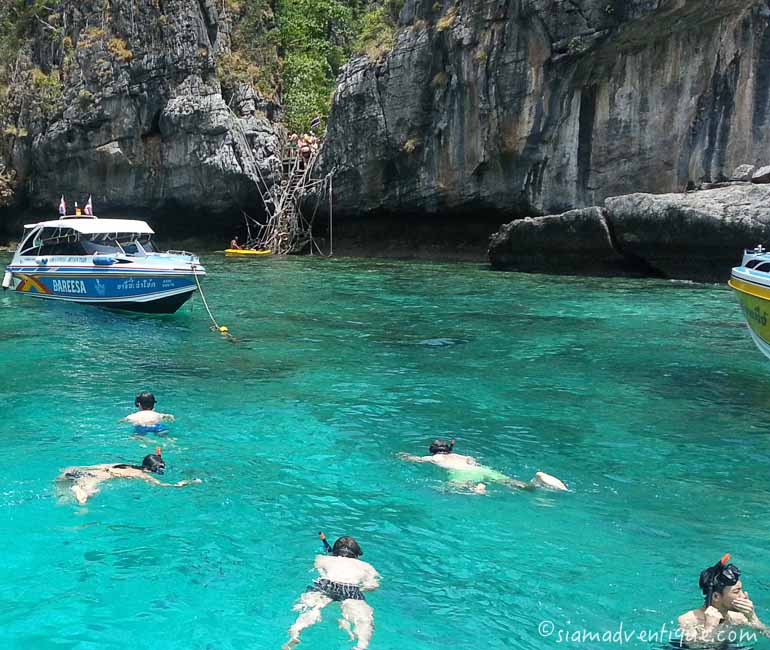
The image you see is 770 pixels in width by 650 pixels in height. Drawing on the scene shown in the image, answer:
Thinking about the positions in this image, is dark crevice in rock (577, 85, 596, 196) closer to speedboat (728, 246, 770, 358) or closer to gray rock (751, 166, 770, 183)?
gray rock (751, 166, 770, 183)

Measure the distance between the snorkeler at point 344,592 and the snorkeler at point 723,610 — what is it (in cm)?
207

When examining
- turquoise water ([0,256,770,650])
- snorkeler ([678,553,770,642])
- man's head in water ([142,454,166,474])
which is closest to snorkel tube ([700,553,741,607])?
snorkeler ([678,553,770,642])

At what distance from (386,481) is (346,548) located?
6.74ft

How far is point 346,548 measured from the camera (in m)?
5.94

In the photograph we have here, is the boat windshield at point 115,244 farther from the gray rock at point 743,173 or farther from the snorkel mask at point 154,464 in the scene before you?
the gray rock at point 743,173

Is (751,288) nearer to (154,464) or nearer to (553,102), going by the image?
(154,464)

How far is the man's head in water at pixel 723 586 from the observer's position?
196 inches

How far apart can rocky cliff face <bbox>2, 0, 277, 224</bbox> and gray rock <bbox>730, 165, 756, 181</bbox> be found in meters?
20.7

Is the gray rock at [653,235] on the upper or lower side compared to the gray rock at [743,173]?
lower

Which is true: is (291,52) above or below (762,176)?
above

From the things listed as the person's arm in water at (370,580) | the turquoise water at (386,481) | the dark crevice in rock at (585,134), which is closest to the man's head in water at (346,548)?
the person's arm in water at (370,580)

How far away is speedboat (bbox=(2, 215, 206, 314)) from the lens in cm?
1805

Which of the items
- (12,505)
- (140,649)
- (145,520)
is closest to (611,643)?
(140,649)

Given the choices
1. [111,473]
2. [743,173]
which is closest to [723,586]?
[111,473]
